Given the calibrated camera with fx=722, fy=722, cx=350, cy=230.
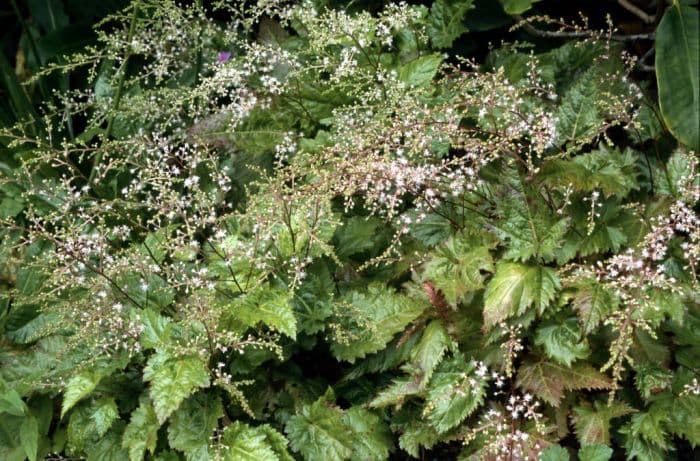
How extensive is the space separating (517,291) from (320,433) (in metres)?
0.74

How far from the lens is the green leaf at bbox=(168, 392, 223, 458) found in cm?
215

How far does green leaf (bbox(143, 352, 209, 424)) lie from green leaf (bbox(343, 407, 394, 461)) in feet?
1.72

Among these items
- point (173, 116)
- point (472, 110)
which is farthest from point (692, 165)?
point (173, 116)

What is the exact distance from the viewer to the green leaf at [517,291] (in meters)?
2.12

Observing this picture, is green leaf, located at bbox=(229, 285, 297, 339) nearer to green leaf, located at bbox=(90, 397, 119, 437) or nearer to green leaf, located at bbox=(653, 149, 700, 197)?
green leaf, located at bbox=(90, 397, 119, 437)

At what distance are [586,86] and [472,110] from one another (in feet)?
1.32

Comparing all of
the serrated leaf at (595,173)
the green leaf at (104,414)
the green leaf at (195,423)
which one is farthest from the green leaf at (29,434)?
the serrated leaf at (595,173)

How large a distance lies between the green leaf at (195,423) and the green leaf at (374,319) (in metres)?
0.42

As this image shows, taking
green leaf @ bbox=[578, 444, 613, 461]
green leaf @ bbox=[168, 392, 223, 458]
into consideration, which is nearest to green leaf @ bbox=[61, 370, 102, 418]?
green leaf @ bbox=[168, 392, 223, 458]

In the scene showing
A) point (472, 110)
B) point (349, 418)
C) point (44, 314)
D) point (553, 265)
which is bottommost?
point (349, 418)

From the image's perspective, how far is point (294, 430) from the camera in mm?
2225

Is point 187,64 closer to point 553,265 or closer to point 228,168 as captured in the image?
point 228,168

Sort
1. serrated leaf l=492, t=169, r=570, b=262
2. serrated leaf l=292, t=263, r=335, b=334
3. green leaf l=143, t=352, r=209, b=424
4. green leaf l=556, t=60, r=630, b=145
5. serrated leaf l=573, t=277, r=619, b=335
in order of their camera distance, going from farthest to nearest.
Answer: green leaf l=556, t=60, r=630, b=145, serrated leaf l=292, t=263, r=335, b=334, serrated leaf l=492, t=169, r=570, b=262, serrated leaf l=573, t=277, r=619, b=335, green leaf l=143, t=352, r=209, b=424

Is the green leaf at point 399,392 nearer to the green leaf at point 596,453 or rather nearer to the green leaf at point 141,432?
the green leaf at point 596,453
